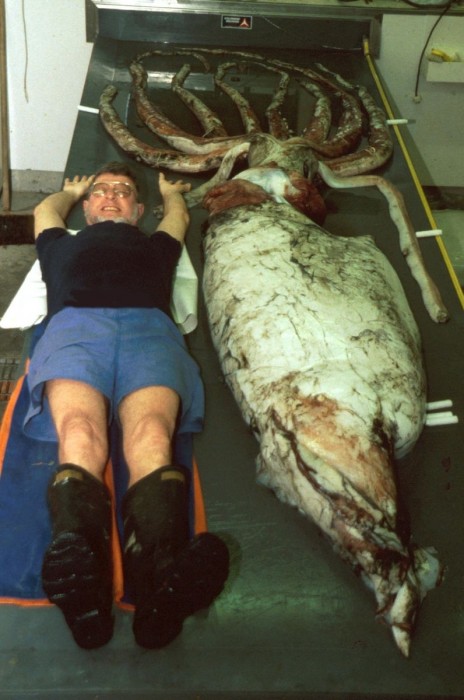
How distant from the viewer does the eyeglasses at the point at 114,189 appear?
264cm

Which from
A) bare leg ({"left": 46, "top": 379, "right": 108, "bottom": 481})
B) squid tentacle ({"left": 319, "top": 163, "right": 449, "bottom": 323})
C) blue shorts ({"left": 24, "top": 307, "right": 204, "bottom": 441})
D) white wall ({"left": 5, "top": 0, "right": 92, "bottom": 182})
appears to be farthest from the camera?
white wall ({"left": 5, "top": 0, "right": 92, "bottom": 182})

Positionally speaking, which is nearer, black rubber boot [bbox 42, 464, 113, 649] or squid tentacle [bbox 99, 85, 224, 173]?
black rubber boot [bbox 42, 464, 113, 649]

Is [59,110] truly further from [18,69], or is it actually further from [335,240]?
[335,240]

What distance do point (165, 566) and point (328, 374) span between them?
72 centimetres

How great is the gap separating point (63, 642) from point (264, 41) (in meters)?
3.95

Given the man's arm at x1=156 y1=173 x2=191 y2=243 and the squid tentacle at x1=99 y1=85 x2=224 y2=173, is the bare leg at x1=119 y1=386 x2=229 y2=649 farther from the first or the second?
the squid tentacle at x1=99 y1=85 x2=224 y2=173

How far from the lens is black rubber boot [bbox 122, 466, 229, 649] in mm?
1550

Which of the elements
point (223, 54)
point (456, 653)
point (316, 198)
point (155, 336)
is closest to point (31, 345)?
point (155, 336)

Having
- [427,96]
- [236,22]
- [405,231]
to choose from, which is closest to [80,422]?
[405,231]

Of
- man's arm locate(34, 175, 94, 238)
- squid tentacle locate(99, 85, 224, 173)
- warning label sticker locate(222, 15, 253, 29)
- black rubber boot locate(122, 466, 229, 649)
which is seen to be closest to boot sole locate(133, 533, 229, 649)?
black rubber boot locate(122, 466, 229, 649)

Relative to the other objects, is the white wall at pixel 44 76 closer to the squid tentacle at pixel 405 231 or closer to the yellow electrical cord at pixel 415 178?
the yellow electrical cord at pixel 415 178

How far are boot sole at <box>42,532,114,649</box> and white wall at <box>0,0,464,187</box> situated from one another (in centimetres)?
387

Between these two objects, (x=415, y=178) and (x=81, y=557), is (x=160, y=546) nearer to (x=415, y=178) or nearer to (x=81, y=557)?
(x=81, y=557)

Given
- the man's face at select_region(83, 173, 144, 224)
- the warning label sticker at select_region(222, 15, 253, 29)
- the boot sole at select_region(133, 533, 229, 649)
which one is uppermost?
the warning label sticker at select_region(222, 15, 253, 29)
